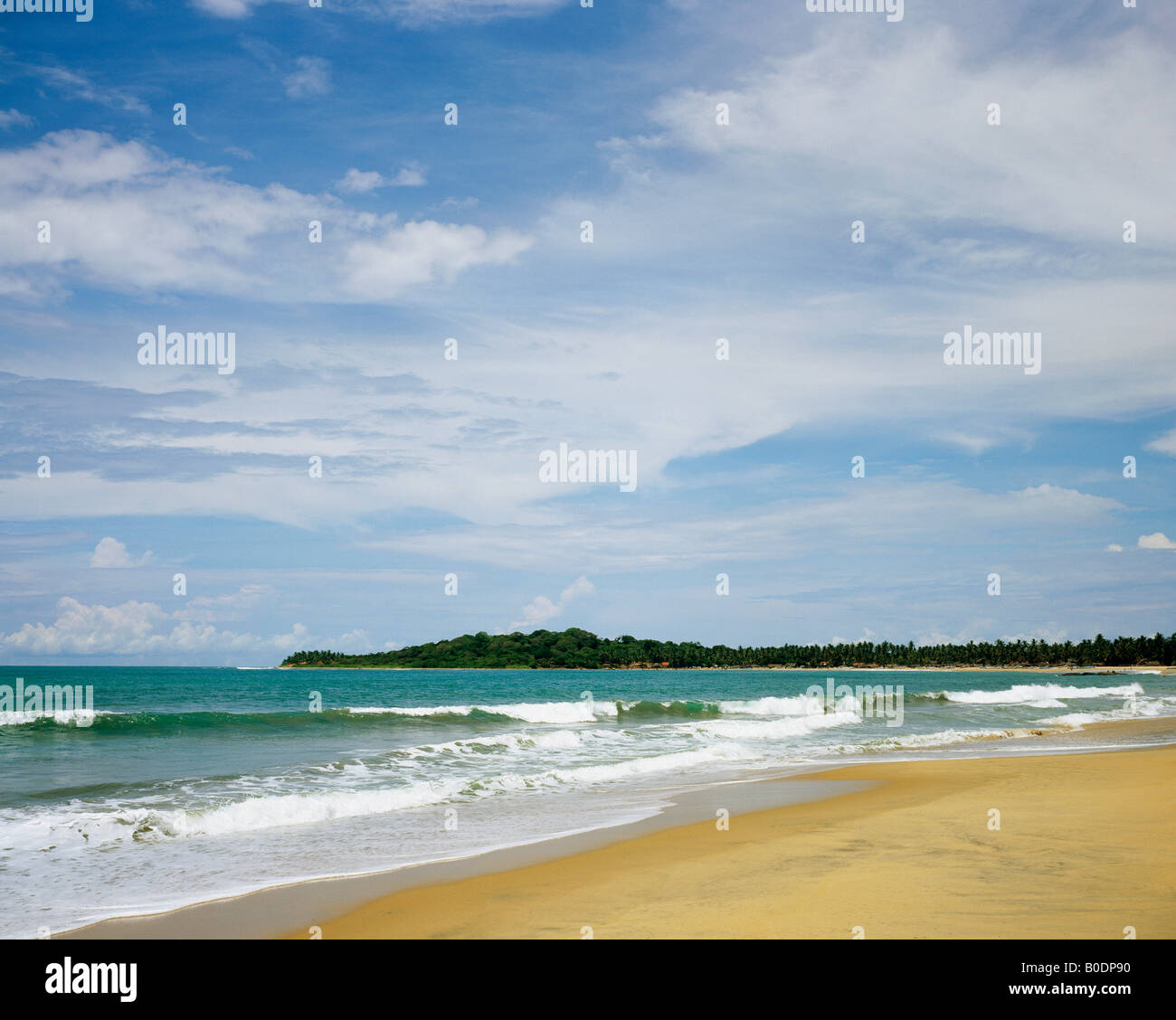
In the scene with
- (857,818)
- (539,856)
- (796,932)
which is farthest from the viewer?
(857,818)

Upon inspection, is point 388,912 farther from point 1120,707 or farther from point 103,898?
point 1120,707

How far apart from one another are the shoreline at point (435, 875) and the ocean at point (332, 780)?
36cm

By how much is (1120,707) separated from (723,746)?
33.9m

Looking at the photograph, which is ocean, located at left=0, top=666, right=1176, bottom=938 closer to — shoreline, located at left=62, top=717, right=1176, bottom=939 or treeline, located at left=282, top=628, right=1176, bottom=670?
shoreline, located at left=62, top=717, right=1176, bottom=939

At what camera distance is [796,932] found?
6070 mm

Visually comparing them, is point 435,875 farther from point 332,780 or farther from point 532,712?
point 532,712

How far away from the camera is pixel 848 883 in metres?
7.47

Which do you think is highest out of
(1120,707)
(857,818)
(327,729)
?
(857,818)

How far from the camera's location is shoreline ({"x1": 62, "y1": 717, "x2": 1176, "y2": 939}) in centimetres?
680

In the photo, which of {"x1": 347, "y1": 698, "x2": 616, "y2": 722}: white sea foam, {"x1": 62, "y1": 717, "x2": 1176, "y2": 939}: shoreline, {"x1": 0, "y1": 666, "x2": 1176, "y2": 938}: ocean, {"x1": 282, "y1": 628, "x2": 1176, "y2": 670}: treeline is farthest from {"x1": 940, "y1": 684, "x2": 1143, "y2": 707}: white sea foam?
{"x1": 282, "y1": 628, "x2": 1176, "y2": 670}: treeline

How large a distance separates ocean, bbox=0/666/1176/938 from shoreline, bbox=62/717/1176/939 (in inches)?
14.3

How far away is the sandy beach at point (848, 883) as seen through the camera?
6258 mm
